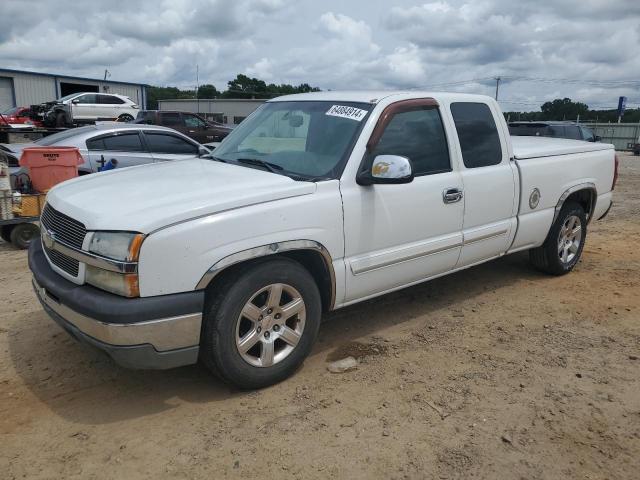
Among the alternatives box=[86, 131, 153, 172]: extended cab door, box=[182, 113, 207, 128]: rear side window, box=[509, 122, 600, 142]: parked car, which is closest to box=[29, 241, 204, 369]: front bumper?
box=[86, 131, 153, 172]: extended cab door

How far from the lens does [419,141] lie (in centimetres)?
425

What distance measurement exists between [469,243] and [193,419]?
8.80 feet

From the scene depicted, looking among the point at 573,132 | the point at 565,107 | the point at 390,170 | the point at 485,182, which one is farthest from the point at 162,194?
the point at 565,107

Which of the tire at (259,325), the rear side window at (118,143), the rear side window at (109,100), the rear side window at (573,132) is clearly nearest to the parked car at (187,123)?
the rear side window at (109,100)

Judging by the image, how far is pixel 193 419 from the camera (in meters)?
3.19

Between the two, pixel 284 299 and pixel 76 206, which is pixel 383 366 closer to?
pixel 284 299

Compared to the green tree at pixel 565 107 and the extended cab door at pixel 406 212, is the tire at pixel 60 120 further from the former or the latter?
the green tree at pixel 565 107

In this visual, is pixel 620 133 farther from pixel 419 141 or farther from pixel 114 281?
pixel 114 281

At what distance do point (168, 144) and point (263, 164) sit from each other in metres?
6.32

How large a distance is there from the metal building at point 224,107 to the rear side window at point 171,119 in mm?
19420

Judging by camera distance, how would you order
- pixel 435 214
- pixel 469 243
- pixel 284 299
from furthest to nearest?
1. pixel 469 243
2. pixel 435 214
3. pixel 284 299

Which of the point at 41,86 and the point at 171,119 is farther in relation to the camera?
the point at 41,86

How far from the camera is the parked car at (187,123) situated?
21062 mm

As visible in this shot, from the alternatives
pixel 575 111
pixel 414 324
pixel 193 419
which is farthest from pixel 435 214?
pixel 575 111
